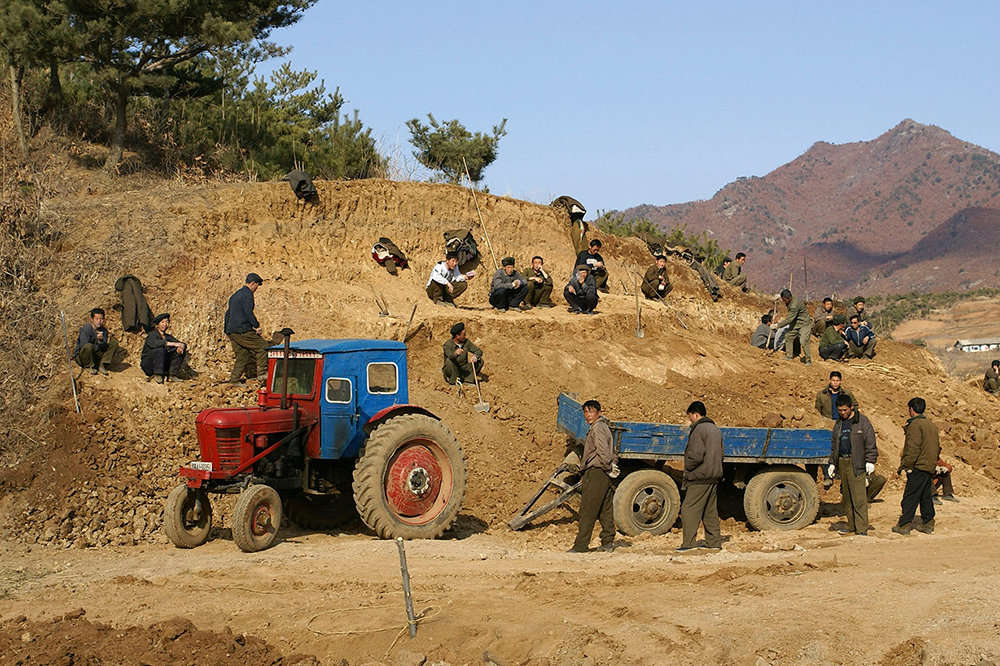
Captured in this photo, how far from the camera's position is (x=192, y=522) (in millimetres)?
10102

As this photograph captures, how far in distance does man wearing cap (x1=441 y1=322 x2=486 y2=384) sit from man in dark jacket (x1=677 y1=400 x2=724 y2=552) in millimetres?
5349

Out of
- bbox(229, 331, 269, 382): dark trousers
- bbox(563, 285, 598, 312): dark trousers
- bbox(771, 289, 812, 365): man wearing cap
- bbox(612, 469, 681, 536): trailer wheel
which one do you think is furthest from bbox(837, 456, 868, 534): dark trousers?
bbox(229, 331, 269, 382): dark trousers

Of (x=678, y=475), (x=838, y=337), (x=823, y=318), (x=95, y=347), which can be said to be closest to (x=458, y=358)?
(x=678, y=475)

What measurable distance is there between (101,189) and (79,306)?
4.42 m

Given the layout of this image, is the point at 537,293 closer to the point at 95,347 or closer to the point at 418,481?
the point at 95,347

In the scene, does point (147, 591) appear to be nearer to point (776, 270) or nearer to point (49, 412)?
point (49, 412)

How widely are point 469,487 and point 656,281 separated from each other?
10.7m

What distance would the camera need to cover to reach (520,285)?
18.6 metres

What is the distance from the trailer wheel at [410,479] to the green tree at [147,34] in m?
11.7

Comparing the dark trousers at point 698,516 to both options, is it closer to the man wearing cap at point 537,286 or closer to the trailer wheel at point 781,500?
the trailer wheel at point 781,500

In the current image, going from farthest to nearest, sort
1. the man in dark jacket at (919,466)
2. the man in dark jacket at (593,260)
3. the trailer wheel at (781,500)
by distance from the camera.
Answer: the man in dark jacket at (593,260)
the trailer wheel at (781,500)
the man in dark jacket at (919,466)

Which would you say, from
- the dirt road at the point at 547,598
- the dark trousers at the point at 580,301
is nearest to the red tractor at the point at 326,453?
the dirt road at the point at 547,598

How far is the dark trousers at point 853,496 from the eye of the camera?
37.7 feet

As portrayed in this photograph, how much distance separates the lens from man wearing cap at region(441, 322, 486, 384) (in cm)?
1503
